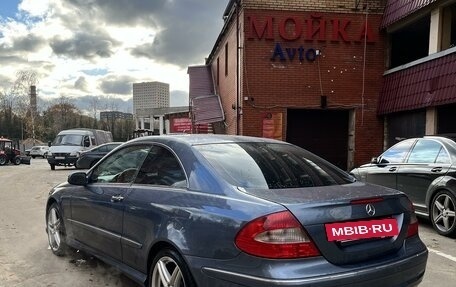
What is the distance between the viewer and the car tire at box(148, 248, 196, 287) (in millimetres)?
3025

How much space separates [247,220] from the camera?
2689 mm

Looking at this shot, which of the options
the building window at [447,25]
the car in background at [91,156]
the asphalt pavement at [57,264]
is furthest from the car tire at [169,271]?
the car in background at [91,156]

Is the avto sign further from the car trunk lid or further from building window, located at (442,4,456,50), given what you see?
the car trunk lid

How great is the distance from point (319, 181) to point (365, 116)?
11.8 meters

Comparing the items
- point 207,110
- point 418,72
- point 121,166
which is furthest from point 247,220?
point 207,110

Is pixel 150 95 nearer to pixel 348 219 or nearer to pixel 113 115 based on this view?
pixel 113 115

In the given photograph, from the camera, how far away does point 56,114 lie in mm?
93125

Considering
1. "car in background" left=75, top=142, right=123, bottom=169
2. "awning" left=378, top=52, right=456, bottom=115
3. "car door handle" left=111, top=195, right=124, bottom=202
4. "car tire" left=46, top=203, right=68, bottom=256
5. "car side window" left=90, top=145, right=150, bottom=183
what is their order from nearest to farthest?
"car door handle" left=111, top=195, right=124, bottom=202 → "car side window" left=90, top=145, right=150, bottom=183 → "car tire" left=46, top=203, right=68, bottom=256 → "awning" left=378, top=52, right=456, bottom=115 → "car in background" left=75, top=142, right=123, bottom=169

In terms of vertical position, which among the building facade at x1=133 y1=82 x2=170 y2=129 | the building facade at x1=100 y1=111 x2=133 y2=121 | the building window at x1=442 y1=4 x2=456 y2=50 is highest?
the building facade at x1=133 y1=82 x2=170 y2=129

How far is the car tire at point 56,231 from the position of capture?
5.29 metres

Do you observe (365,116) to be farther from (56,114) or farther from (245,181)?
(56,114)

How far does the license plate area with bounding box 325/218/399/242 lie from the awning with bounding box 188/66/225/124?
15.5 meters

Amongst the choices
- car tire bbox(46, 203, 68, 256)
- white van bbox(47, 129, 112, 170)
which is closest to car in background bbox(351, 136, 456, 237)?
car tire bbox(46, 203, 68, 256)

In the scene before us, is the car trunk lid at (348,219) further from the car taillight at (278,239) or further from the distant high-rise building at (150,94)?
the distant high-rise building at (150,94)
